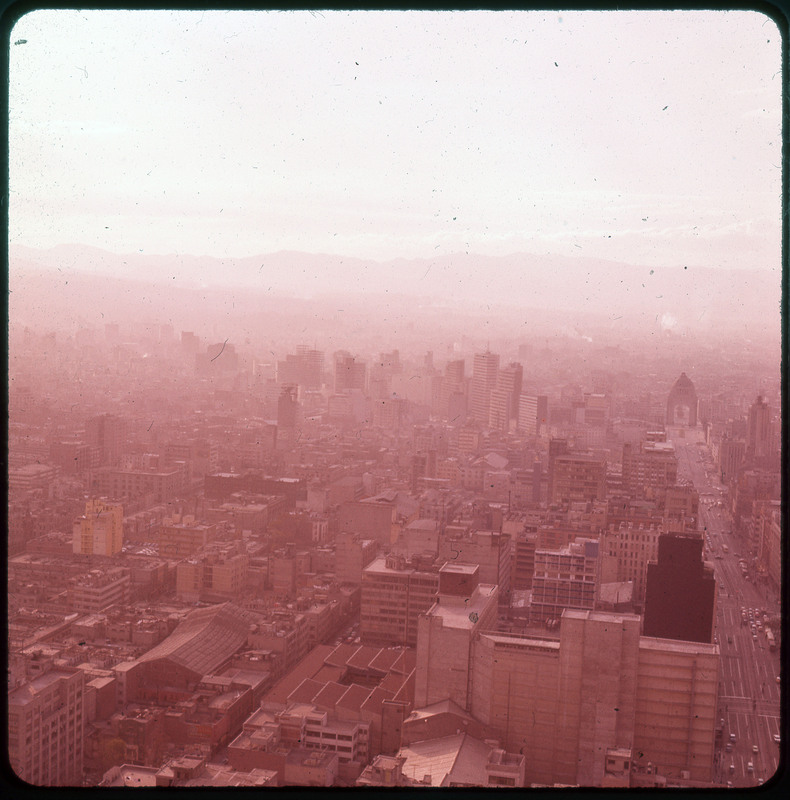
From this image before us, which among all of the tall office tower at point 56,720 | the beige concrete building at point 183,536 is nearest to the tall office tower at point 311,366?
the beige concrete building at point 183,536

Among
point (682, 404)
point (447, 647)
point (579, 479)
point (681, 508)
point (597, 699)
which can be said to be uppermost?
point (682, 404)

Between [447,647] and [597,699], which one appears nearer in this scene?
[597,699]

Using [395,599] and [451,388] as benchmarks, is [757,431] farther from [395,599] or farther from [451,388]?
[395,599]

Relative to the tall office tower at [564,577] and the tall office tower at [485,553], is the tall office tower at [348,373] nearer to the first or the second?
the tall office tower at [485,553]

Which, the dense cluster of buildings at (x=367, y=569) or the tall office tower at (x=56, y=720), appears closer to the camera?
the tall office tower at (x=56, y=720)

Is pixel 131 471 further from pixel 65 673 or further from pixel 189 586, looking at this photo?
pixel 65 673

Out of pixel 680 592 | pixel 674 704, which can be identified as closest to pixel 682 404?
pixel 680 592
